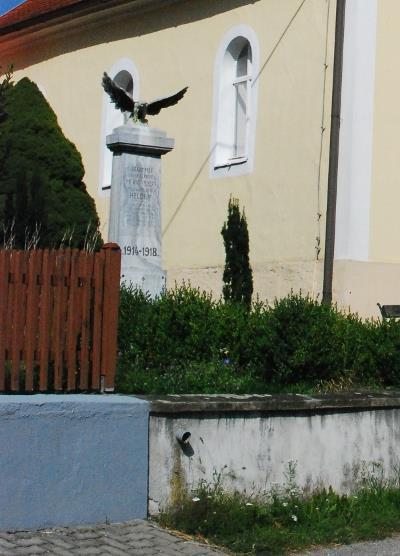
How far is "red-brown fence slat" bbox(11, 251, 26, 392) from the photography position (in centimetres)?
753

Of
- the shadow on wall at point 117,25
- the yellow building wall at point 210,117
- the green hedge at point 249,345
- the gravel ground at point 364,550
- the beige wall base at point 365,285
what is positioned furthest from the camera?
the shadow on wall at point 117,25

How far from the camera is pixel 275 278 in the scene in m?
14.9

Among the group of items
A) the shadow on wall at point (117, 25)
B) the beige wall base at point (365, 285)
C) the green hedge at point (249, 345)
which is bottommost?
the green hedge at point (249, 345)

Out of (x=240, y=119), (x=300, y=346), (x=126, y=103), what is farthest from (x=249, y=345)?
(x=240, y=119)

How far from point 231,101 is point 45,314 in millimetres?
9261

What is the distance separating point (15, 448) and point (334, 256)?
755cm

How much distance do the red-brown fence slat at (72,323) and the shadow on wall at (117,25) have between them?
894 cm

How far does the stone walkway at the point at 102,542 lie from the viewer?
6914 millimetres

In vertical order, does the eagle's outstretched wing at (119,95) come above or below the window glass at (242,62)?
below

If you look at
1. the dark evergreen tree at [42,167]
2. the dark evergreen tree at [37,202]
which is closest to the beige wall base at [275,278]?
the dark evergreen tree at [42,167]

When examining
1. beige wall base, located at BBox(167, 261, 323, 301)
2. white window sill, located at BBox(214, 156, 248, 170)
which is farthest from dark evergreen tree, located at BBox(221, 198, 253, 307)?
white window sill, located at BBox(214, 156, 248, 170)

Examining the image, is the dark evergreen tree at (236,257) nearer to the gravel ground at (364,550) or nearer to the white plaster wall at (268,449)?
the white plaster wall at (268,449)

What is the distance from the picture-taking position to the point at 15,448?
7.23 m

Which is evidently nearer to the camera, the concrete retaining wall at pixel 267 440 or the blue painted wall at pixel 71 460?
the blue painted wall at pixel 71 460
